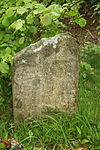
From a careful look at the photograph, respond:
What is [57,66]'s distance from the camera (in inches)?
97.6

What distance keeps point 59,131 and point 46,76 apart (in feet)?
1.80

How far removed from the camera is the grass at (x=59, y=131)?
7.89ft

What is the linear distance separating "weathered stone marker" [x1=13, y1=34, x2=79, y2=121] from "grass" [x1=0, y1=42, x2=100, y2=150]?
107 mm

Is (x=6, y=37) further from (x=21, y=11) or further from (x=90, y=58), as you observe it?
(x=90, y=58)

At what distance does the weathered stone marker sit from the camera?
8.00ft

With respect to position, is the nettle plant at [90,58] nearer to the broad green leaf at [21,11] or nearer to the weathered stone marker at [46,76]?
the weathered stone marker at [46,76]

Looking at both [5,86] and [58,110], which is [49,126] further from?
[5,86]

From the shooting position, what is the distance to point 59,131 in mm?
2463

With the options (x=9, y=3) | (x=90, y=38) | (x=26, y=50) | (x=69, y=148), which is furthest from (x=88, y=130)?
(x=90, y=38)

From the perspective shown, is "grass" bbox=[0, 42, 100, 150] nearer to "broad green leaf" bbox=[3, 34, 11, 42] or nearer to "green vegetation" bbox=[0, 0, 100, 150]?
"green vegetation" bbox=[0, 0, 100, 150]

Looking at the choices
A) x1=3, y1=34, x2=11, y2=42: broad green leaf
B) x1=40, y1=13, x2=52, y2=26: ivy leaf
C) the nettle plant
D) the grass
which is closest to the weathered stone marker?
the grass

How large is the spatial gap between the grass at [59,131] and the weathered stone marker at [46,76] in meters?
0.11

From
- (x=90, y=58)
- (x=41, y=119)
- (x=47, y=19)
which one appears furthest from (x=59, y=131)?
(x=90, y=58)

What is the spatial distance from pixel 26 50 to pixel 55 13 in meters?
0.52
